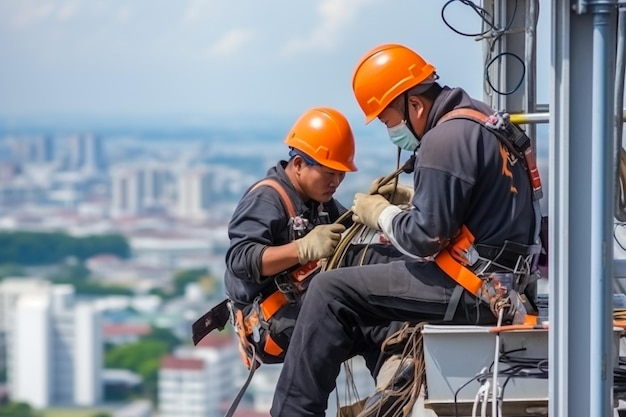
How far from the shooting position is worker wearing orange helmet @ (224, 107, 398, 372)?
17.7 ft

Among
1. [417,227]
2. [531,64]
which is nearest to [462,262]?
[417,227]

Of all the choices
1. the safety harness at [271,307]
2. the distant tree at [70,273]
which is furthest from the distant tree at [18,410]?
the safety harness at [271,307]

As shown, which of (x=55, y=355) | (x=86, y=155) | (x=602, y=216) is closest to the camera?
(x=602, y=216)

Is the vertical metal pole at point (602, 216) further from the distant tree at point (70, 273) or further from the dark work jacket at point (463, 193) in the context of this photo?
the distant tree at point (70, 273)

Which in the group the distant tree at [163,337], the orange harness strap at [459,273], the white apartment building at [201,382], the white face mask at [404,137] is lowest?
the white apartment building at [201,382]

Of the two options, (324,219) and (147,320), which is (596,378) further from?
(147,320)

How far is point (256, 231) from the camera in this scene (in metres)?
5.44

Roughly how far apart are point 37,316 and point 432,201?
96.1 m

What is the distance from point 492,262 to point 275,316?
4.05 ft

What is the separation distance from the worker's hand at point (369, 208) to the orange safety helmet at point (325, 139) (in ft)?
2.04

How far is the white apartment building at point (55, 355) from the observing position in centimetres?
9619

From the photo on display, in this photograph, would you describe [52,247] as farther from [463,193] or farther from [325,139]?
[463,193]

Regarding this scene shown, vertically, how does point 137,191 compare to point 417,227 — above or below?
above

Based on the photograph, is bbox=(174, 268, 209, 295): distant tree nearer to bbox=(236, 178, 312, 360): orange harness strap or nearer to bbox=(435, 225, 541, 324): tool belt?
bbox=(236, 178, 312, 360): orange harness strap
